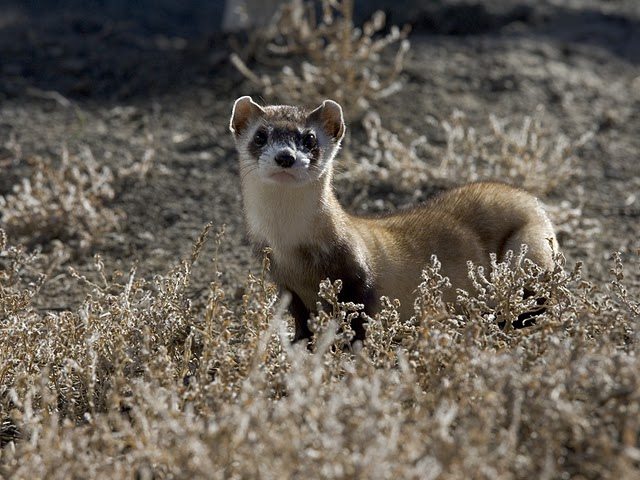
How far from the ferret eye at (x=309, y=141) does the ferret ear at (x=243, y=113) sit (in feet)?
0.93

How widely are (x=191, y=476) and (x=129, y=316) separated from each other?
1.35 metres

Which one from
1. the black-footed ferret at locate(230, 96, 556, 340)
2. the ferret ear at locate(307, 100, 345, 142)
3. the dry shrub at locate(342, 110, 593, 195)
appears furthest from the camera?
the dry shrub at locate(342, 110, 593, 195)

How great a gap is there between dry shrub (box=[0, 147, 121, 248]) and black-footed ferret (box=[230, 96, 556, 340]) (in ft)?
5.33

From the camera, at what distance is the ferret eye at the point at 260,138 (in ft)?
14.0

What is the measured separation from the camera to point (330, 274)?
13.4ft

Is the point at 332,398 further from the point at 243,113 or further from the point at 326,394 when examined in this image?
the point at 243,113

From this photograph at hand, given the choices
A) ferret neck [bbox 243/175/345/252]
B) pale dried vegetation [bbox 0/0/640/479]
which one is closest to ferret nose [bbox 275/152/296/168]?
ferret neck [bbox 243/175/345/252]

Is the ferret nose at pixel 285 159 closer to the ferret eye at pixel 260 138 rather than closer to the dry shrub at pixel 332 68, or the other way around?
the ferret eye at pixel 260 138

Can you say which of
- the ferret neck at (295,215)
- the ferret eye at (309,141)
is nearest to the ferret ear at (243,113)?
the ferret eye at (309,141)

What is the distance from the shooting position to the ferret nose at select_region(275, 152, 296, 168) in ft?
13.1

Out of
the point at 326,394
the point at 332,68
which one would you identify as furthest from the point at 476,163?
the point at 326,394

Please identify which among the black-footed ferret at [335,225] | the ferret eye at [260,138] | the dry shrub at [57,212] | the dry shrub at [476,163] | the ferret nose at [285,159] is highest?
the ferret nose at [285,159]

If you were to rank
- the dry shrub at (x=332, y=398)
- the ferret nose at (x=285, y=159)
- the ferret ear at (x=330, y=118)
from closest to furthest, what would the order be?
the dry shrub at (x=332, y=398)
the ferret nose at (x=285, y=159)
the ferret ear at (x=330, y=118)

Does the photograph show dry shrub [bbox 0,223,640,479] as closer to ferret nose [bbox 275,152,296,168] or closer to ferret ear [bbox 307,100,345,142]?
ferret nose [bbox 275,152,296,168]
